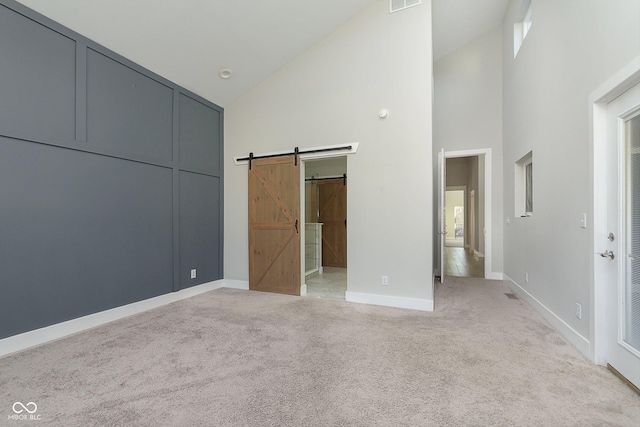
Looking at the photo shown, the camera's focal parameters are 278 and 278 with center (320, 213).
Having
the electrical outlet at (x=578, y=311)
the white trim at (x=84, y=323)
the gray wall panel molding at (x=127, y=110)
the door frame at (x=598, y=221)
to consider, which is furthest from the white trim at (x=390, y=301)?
the gray wall panel molding at (x=127, y=110)

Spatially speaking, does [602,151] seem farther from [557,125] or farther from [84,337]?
[84,337]

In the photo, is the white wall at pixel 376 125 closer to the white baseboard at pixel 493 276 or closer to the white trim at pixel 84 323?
the white trim at pixel 84 323

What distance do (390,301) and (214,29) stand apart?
4029 millimetres

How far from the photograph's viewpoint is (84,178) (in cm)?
291

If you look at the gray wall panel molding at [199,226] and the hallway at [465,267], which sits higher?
the gray wall panel molding at [199,226]

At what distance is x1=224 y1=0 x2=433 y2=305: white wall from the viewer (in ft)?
11.4

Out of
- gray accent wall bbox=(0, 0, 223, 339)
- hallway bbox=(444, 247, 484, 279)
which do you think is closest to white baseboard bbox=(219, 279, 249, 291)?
gray accent wall bbox=(0, 0, 223, 339)

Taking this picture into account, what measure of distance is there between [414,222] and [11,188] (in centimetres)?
404

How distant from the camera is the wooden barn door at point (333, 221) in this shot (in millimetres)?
6559

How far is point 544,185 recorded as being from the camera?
10.4 ft

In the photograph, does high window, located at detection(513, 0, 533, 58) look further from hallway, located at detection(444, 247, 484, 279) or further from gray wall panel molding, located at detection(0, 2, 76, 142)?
gray wall panel molding, located at detection(0, 2, 76, 142)

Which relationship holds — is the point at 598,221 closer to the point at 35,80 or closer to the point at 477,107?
the point at 477,107

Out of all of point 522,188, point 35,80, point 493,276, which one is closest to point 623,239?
point 522,188

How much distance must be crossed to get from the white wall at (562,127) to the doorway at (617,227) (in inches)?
4.6
